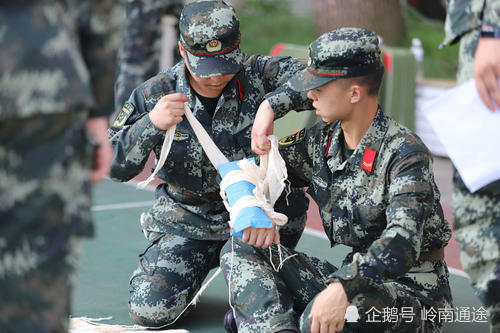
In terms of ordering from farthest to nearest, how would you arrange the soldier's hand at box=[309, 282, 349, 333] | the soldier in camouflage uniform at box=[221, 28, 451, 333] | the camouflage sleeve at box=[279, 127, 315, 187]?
the camouflage sleeve at box=[279, 127, 315, 187]
the soldier in camouflage uniform at box=[221, 28, 451, 333]
the soldier's hand at box=[309, 282, 349, 333]

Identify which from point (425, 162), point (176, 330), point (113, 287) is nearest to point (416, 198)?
point (425, 162)

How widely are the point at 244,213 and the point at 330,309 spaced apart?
1.69 feet

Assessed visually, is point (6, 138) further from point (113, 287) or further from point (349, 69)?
point (113, 287)

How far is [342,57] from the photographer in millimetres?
2781

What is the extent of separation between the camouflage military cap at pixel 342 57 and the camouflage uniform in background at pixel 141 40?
3.30 metres

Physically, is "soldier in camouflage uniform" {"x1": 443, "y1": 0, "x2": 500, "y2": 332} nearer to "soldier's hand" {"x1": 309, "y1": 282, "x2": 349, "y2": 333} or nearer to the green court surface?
"soldier's hand" {"x1": 309, "y1": 282, "x2": 349, "y2": 333}

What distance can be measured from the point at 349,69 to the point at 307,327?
88cm

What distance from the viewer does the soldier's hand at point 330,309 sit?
8.13ft

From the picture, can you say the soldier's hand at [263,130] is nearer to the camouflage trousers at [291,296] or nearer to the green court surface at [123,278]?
the camouflage trousers at [291,296]

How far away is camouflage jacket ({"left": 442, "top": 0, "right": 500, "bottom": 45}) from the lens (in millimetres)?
1976

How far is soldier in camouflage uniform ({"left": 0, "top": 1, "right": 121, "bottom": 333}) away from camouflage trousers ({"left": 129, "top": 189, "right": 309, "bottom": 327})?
1566mm

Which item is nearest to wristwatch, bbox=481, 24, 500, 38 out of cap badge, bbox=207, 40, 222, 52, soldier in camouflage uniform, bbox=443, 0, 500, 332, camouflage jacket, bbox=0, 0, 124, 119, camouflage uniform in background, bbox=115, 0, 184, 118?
soldier in camouflage uniform, bbox=443, 0, 500, 332

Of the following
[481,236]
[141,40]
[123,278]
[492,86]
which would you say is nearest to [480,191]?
[481,236]

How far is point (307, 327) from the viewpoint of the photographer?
2.58 m
